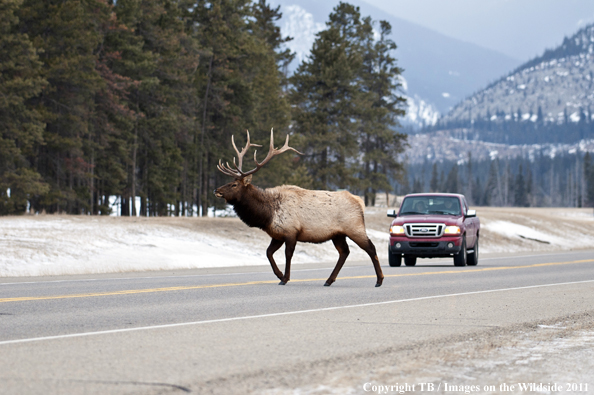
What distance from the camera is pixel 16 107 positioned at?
34.0 metres

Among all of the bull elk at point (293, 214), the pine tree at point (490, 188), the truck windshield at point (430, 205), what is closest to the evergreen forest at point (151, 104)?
the truck windshield at point (430, 205)

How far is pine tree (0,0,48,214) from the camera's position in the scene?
106ft

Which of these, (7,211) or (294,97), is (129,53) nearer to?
(7,211)

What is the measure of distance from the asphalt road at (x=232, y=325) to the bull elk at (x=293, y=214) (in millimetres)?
915

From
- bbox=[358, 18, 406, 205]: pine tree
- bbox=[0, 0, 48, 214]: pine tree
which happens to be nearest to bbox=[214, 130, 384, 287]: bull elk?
bbox=[0, 0, 48, 214]: pine tree

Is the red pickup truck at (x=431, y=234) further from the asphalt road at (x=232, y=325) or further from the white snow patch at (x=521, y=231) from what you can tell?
the white snow patch at (x=521, y=231)

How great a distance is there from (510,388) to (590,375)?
99 cm

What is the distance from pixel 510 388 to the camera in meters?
5.80

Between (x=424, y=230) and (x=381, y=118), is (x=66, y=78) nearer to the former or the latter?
(x=424, y=230)

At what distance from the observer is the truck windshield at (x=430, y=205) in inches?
847

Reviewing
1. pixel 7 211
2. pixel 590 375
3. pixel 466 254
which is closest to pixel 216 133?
pixel 7 211

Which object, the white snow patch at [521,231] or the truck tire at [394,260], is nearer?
the truck tire at [394,260]

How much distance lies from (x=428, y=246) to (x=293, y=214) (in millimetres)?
7376

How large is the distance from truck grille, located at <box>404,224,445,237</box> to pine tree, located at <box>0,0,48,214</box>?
19715 millimetres
